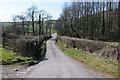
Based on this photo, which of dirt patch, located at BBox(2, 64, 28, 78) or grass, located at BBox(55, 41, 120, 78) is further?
dirt patch, located at BBox(2, 64, 28, 78)

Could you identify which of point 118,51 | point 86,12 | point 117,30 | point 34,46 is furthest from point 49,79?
point 86,12

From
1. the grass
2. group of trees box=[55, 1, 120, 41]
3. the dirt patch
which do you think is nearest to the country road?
the grass

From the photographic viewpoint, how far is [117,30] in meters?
44.4

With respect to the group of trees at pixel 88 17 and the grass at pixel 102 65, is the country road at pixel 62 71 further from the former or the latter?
the group of trees at pixel 88 17

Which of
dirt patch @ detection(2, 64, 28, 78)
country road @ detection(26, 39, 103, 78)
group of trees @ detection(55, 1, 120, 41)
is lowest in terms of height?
dirt patch @ detection(2, 64, 28, 78)

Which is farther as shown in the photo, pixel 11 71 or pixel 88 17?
pixel 88 17

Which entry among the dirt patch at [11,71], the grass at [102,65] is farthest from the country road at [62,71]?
the dirt patch at [11,71]

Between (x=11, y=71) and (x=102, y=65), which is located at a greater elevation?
(x=102, y=65)

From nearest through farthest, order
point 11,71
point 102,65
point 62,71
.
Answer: point 62,71 → point 11,71 → point 102,65

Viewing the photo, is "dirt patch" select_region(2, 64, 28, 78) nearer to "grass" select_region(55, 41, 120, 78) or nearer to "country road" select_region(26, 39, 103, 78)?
"country road" select_region(26, 39, 103, 78)

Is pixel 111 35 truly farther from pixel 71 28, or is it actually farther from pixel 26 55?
pixel 26 55

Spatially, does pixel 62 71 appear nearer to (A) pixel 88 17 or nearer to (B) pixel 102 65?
(B) pixel 102 65

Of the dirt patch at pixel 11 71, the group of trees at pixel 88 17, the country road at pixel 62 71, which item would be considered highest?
the group of trees at pixel 88 17

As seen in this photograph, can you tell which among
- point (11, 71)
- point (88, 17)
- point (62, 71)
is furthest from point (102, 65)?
point (88, 17)
